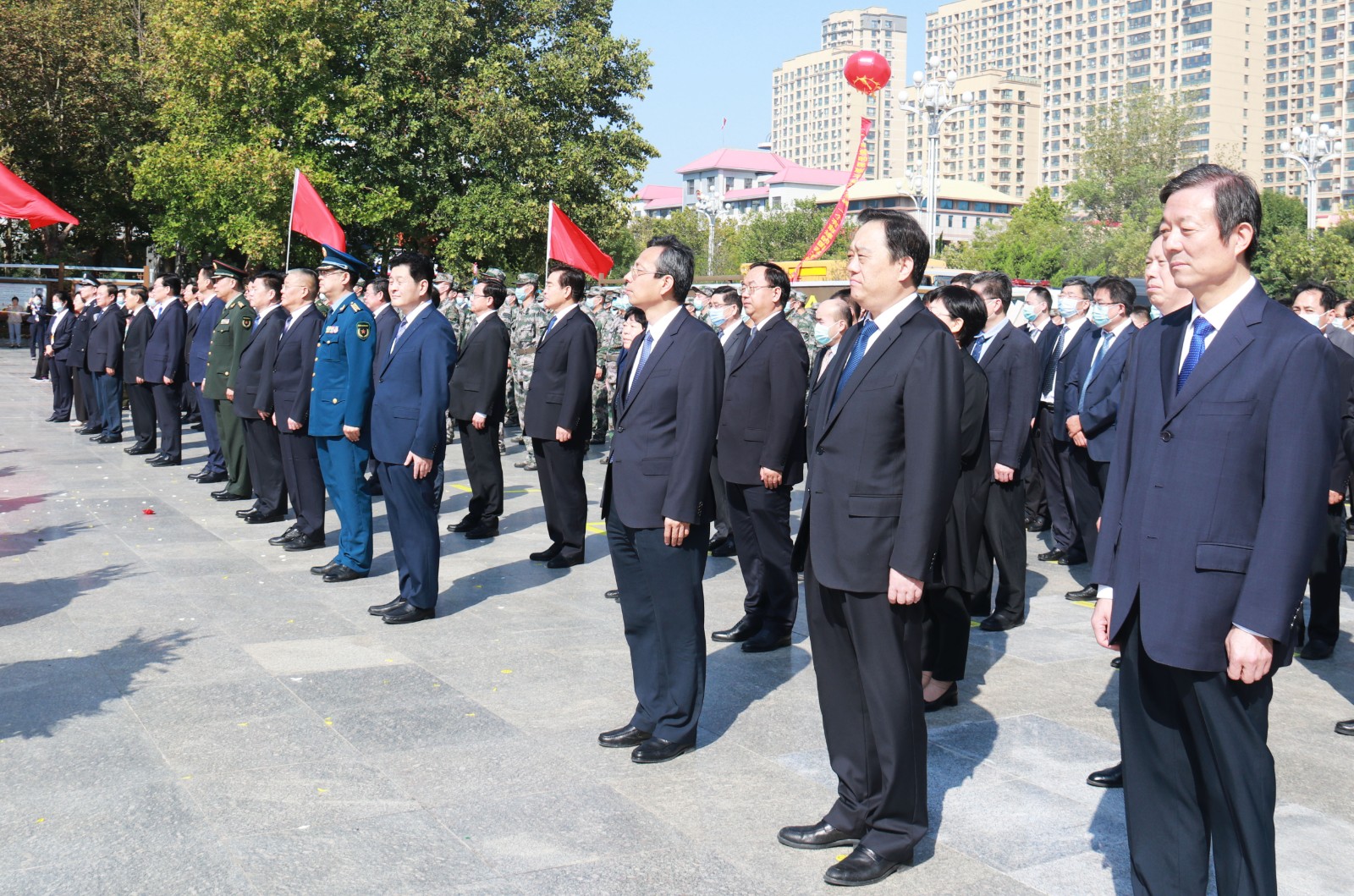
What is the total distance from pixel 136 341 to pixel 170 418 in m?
1.32

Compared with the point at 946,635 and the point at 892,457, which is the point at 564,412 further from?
the point at 892,457

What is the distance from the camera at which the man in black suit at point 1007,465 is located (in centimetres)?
699

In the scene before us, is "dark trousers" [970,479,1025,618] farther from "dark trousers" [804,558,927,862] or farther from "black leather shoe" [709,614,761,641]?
"dark trousers" [804,558,927,862]

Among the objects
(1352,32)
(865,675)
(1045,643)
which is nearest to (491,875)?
(865,675)

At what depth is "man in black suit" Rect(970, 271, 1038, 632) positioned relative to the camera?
6988 mm

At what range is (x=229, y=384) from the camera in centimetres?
1042

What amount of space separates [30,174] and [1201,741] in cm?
3982

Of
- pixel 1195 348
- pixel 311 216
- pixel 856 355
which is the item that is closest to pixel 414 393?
pixel 856 355

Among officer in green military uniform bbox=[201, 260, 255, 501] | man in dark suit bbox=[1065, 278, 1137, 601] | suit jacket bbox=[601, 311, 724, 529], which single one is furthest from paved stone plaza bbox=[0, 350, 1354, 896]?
officer in green military uniform bbox=[201, 260, 255, 501]

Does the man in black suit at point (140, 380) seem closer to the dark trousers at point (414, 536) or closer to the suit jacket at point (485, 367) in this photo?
the suit jacket at point (485, 367)

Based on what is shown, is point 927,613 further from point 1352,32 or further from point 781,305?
point 1352,32

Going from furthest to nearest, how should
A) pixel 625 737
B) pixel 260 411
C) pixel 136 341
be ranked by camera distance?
pixel 136 341
pixel 260 411
pixel 625 737

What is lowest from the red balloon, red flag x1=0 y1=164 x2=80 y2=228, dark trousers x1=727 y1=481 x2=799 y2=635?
dark trousers x1=727 y1=481 x2=799 y2=635

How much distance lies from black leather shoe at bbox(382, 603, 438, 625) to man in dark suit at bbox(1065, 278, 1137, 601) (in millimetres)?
3761
